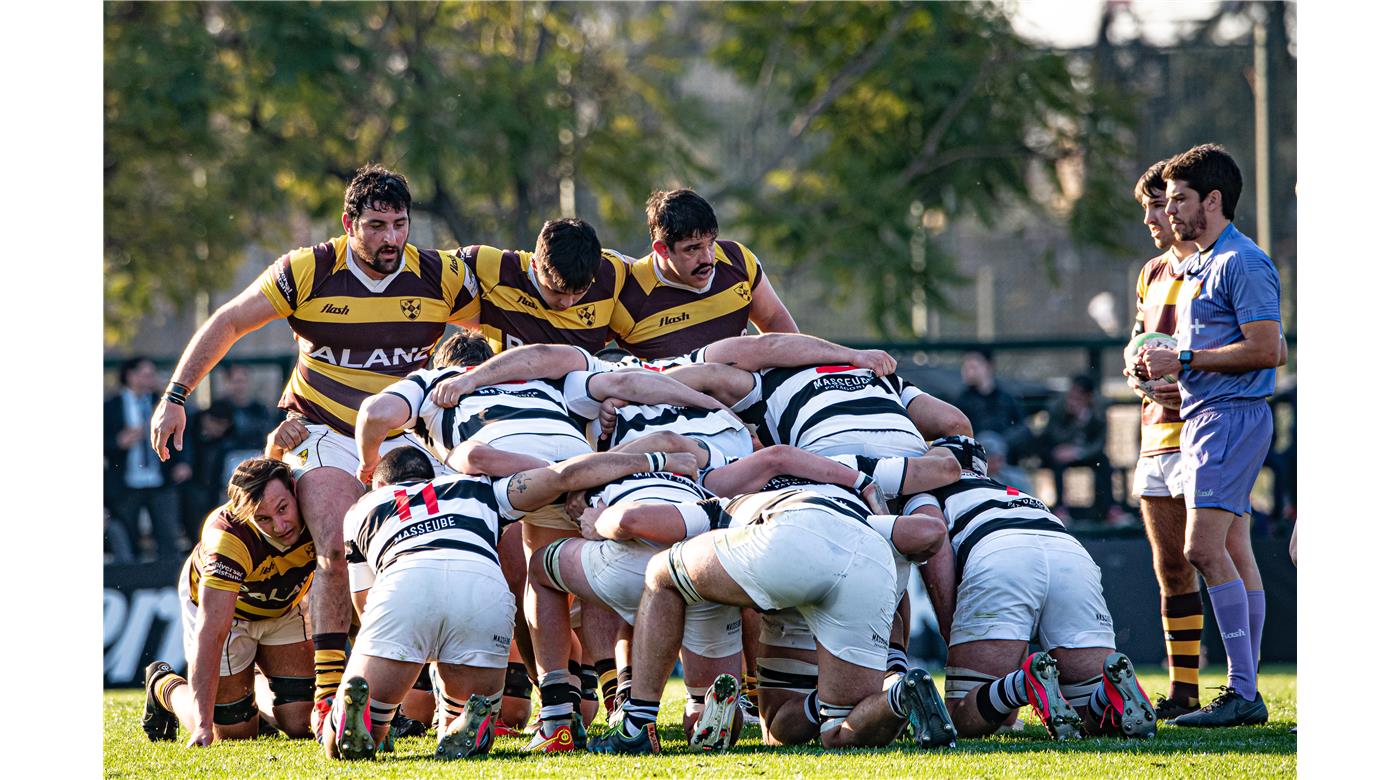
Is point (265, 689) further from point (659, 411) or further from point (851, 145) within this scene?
point (851, 145)

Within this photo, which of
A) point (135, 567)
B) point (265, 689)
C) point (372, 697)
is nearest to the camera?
point (372, 697)

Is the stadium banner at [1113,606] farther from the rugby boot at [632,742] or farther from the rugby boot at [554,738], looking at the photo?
the rugby boot at [632,742]

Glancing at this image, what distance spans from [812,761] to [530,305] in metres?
2.66

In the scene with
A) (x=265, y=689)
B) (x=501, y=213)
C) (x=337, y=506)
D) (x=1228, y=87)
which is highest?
(x=1228, y=87)

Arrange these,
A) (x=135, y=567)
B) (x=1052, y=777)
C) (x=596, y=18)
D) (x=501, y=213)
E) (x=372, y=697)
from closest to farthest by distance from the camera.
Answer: (x=1052, y=777) → (x=372, y=697) → (x=135, y=567) → (x=501, y=213) → (x=596, y=18)

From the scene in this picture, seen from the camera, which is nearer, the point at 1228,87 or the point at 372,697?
the point at 372,697

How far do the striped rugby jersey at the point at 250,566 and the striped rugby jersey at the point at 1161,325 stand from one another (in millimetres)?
3385

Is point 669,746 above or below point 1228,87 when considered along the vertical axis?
below

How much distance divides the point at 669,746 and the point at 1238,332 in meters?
2.71

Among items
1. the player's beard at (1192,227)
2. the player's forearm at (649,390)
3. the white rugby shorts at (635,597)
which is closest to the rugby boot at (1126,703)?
the white rugby shorts at (635,597)

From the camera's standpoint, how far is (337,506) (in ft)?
18.2

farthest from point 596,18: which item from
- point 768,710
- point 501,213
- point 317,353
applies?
point 768,710

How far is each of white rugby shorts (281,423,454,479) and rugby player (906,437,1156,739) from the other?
83.8 inches

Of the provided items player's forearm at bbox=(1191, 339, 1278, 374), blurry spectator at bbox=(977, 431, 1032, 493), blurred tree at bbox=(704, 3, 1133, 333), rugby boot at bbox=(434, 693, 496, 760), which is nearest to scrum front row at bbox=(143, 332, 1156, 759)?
rugby boot at bbox=(434, 693, 496, 760)
